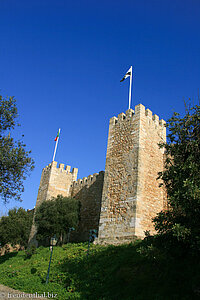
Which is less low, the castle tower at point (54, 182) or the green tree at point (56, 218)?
the castle tower at point (54, 182)

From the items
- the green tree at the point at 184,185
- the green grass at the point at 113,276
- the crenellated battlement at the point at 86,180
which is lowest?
the green grass at the point at 113,276

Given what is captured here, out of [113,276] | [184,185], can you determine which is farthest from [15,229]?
[184,185]

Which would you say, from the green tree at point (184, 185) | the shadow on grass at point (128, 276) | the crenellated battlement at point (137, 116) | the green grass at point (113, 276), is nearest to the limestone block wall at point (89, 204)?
the crenellated battlement at point (137, 116)

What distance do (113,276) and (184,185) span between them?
5286 mm

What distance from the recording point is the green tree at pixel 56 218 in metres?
20.3

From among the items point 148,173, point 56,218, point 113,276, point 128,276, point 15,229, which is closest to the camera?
point 128,276

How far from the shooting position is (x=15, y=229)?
87.1ft

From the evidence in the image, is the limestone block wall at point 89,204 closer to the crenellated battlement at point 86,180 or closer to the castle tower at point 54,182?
the crenellated battlement at point 86,180

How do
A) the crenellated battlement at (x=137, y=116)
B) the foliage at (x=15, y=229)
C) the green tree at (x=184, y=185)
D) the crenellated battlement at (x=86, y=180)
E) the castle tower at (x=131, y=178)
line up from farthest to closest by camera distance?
the foliage at (x=15, y=229) → the crenellated battlement at (x=86, y=180) → the crenellated battlement at (x=137, y=116) → the castle tower at (x=131, y=178) → the green tree at (x=184, y=185)

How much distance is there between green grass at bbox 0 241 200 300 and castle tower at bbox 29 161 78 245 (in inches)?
471

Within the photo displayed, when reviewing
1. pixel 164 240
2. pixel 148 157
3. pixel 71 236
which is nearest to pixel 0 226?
pixel 71 236

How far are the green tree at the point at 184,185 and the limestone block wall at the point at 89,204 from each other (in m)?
14.7

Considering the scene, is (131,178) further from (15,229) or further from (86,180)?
(15,229)

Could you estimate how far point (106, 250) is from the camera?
43.3 ft
